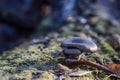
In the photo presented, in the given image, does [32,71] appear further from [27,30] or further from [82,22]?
[27,30]

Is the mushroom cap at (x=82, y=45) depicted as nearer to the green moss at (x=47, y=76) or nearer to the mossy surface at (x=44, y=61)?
the mossy surface at (x=44, y=61)

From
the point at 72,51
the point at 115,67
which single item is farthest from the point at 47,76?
the point at 115,67

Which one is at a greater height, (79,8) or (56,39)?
(79,8)

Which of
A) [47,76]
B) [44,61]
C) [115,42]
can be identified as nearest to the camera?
[47,76]

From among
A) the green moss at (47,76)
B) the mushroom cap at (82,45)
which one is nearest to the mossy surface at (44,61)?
the green moss at (47,76)

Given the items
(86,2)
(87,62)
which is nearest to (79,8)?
(86,2)

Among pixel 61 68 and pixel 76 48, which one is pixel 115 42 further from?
pixel 61 68

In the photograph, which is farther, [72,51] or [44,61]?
[44,61]

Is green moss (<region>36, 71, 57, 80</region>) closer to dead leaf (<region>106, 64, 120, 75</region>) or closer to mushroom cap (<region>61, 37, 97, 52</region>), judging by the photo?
mushroom cap (<region>61, 37, 97, 52</region>)
